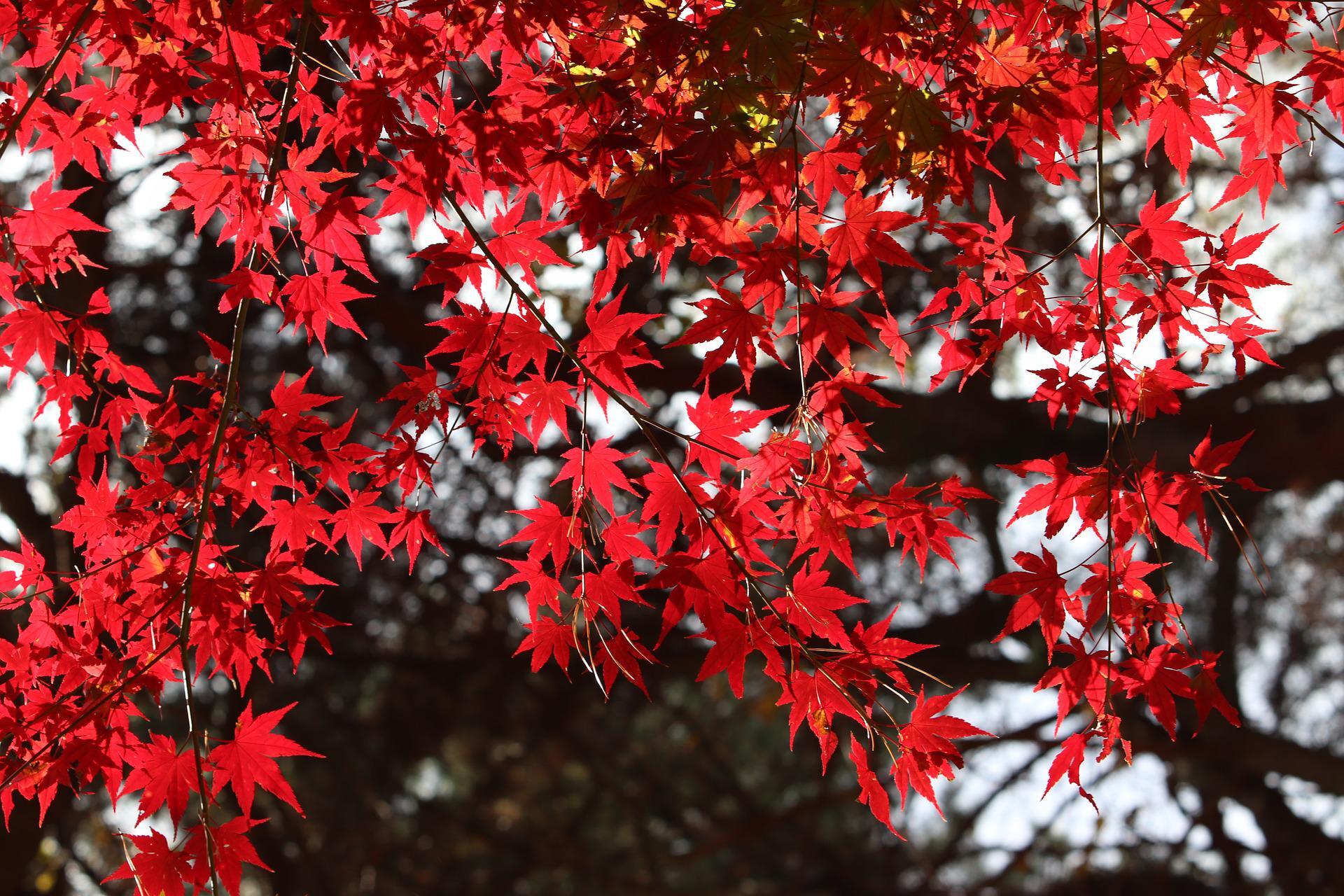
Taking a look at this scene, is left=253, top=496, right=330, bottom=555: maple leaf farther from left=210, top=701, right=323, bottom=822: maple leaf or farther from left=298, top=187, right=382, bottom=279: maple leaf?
left=298, top=187, right=382, bottom=279: maple leaf

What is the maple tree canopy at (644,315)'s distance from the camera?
4.33ft

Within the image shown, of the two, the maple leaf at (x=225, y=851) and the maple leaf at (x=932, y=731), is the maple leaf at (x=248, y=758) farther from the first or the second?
the maple leaf at (x=932, y=731)

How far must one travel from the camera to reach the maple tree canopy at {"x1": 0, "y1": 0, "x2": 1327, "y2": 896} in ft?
4.33

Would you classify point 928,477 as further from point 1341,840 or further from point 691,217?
point 691,217

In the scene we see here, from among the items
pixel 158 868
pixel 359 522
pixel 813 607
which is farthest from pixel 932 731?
pixel 158 868

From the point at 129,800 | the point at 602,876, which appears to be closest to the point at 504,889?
the point at 602,876

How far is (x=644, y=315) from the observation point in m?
1.34

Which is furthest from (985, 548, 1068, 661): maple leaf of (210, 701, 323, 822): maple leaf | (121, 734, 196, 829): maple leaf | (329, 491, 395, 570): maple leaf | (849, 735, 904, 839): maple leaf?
(121, 734, 196, 829): maple leaf

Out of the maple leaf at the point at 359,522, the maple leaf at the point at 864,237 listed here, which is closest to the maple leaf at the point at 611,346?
the maple leaf at the point at 864,237

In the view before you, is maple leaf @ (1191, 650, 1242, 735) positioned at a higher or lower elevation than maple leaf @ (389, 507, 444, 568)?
lower

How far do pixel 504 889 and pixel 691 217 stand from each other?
5.85 meters

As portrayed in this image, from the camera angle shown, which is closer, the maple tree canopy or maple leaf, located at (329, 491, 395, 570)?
the maple tree canopy

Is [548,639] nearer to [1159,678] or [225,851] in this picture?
[225,851]

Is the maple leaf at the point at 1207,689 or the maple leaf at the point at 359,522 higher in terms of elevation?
A: the maple leaf at the point at 359,522
